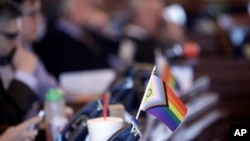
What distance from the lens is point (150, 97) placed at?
1.23m

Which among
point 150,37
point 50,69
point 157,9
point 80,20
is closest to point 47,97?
point 50,69

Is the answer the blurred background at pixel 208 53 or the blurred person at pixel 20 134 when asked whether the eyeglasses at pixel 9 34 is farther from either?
the blurred background at pixel 208 53

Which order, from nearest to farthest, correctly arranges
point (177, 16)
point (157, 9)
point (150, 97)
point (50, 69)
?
point (150, 97)
point (50, 69)
point (157, 9)
point (177, 16)

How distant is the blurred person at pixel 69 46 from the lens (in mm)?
3396

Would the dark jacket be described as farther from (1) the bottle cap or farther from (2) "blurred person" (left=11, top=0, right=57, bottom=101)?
(1) the bottle cap

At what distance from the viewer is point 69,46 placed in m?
3.49

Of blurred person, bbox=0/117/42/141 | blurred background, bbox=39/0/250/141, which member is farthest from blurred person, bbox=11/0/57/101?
blurred person, bbox=0/117/42/141

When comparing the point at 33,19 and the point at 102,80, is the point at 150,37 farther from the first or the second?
the point at 33,19

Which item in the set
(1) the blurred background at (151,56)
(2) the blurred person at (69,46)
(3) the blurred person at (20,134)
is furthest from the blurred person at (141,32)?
(3) the blurred person at (20,134)

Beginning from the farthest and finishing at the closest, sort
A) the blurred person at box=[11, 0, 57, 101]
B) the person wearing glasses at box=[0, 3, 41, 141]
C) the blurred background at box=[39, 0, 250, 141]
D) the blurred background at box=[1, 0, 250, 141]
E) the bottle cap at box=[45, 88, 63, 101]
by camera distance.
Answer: the blurred person at box=[11, 0, 57, 101] < the blurred background at box=[39, 0, 250, 141] < the blurred background at box=[1, 0, 250, 141] < the bottle cap at box=[45, 88, 63, 101] < the person wearing glasses at box=[0, 3, 41, 141]

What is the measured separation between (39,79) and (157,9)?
76.7 inches

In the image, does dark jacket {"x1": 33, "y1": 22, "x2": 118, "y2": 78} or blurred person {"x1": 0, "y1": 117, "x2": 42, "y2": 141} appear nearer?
blurred person {"x1": 0, "y1": 117, "x2": 42, "y2": 141}

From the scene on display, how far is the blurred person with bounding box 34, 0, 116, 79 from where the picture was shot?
11.1ft

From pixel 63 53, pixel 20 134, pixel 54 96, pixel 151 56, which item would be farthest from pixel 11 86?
pixel 151 56
